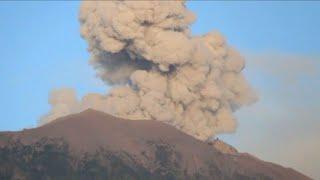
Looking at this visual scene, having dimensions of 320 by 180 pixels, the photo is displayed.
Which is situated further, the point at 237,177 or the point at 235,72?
the point at 235,72

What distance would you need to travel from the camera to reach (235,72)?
178 m

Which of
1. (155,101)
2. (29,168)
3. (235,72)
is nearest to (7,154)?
(29,168)

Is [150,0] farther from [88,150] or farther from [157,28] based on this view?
[88,150]

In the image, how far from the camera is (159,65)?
563ft

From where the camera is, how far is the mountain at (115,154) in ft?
529

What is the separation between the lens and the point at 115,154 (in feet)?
536

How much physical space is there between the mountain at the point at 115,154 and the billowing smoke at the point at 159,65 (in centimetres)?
260

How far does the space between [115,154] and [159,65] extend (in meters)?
11.8

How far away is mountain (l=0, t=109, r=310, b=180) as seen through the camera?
6344 inches

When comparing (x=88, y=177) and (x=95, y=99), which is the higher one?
(x=95, y=99)

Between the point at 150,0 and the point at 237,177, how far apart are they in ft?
61.9

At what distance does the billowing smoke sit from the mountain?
260 centimetres

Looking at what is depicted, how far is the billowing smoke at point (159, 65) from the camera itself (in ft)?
559

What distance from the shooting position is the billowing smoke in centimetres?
17050
